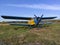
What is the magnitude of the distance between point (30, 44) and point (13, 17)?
19.3 meters

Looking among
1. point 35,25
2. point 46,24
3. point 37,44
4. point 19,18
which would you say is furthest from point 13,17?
point 37,44

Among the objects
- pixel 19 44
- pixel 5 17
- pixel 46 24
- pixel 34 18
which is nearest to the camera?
pixel 19 44

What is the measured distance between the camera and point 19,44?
1420 cm

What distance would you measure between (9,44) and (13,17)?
64.1 feet

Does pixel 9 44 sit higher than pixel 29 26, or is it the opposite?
pixel 9 44

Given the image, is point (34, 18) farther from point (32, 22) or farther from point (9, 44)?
point (9, 44)

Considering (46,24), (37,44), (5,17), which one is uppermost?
(37,44)

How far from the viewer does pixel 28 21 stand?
35.6 metres

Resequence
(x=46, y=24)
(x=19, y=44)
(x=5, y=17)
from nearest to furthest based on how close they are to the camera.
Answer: (x=19, y=44) → (x=5, y=17) → (x=46, y=24)

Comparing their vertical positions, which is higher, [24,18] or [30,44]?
[30,44]

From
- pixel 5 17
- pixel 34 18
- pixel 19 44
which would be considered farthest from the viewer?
pixel 34 18

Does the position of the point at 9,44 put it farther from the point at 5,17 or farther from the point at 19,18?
the point at 19,18

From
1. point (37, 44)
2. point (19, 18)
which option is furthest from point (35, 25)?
point (37, 44)

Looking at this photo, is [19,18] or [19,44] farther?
[19,18]
